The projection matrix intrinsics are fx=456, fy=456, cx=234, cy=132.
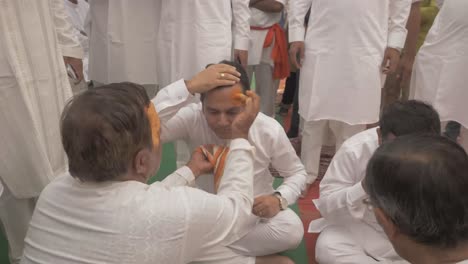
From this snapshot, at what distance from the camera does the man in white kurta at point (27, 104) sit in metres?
1.60

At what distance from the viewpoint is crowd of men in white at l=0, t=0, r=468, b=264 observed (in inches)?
39.3

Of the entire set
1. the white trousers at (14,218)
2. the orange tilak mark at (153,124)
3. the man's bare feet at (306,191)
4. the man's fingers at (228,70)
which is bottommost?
the man's bare feet at (306,191)

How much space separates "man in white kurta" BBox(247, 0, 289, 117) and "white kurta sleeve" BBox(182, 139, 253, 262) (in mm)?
2120

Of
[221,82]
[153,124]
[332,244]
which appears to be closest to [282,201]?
[332,244]

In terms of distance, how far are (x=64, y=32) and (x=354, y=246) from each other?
1512 mm

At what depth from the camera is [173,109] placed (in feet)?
5.79

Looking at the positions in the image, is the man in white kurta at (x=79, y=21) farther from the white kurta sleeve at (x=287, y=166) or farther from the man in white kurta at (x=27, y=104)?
the white kurta sleeve at (x=287, y=166)

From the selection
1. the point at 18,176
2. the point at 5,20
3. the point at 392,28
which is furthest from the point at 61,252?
the point at 392,28

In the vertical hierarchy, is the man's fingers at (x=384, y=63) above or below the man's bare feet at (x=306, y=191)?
above

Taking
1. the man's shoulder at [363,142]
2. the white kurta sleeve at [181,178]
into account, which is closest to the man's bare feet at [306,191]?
the man's shoulder at [363,142]

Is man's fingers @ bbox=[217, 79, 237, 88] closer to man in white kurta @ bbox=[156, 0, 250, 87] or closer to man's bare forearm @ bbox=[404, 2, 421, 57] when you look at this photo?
man in white kurta @ bbox=[156, 0, 250, 87]

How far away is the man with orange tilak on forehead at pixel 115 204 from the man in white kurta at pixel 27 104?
66 cm

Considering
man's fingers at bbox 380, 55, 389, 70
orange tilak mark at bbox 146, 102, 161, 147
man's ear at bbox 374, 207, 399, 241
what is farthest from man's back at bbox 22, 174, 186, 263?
man's fingers at bbox 380, 55, 389, 70

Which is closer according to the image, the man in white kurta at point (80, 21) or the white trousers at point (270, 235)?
the white trousers at point (270, 235)
